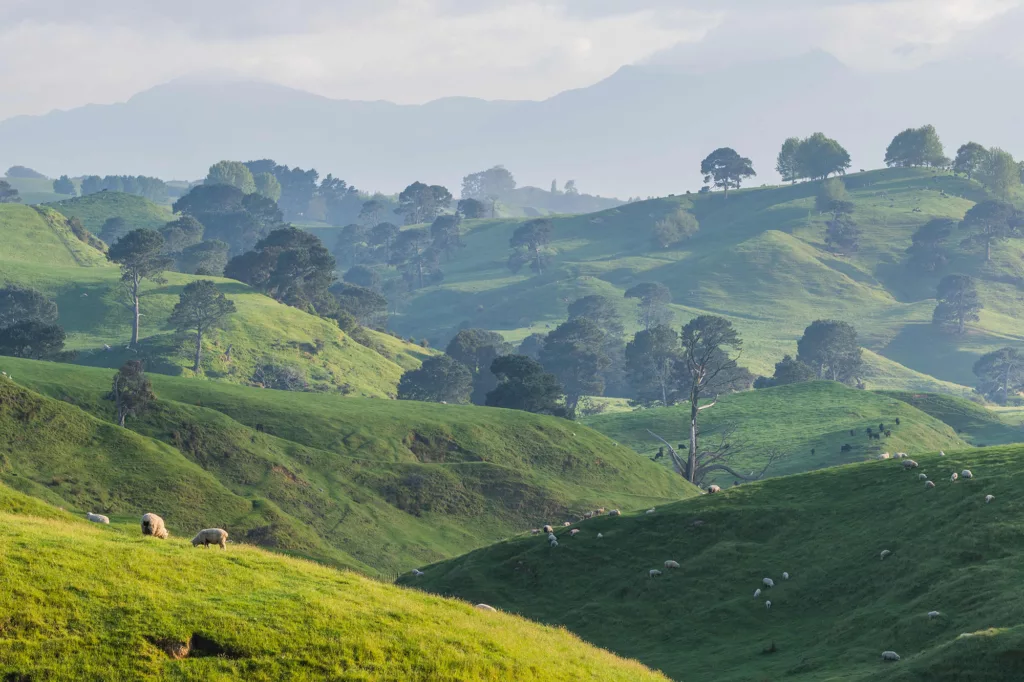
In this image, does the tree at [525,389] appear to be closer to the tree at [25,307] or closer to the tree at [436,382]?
the tree at [436,382]

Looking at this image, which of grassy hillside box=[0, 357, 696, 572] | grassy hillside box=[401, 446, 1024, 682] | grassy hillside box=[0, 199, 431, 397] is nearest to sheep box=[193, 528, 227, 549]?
grassy hillside box=[401, 446, 1024, 682]

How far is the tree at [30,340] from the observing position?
12838 cm

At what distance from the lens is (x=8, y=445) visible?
7075 cm

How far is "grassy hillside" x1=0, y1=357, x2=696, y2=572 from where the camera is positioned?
71188 millimetres

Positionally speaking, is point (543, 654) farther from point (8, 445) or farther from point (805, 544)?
point (8, 445)

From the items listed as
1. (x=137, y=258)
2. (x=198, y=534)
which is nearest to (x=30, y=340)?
(x=137, y=258)

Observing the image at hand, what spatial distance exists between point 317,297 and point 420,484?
112m

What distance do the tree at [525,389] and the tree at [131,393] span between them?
58945 millimetres

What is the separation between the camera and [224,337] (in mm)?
160500

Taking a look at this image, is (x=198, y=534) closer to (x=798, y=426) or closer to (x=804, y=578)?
(x=804, y=578)

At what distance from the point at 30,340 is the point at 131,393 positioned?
53284 mm

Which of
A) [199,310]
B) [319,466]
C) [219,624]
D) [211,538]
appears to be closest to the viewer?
[219,624]

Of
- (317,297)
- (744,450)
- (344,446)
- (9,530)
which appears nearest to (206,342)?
(317,297)

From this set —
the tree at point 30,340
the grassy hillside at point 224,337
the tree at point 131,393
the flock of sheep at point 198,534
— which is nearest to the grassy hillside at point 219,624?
the flock of sheep at point 198,534
